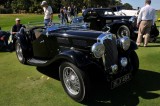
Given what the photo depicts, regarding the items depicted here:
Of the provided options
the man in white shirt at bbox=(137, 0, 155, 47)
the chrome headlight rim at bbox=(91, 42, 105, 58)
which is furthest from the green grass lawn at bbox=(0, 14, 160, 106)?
the man in white shirt at bbox=(137, 0, 155, 47)

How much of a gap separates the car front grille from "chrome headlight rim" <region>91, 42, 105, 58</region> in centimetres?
19

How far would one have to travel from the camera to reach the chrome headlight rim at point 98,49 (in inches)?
203

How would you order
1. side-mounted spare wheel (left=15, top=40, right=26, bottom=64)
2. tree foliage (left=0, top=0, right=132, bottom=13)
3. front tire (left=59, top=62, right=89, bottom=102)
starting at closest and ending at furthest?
1. front tire (left=59, top=62, right=89, bottom=102)
2. side-mounted spare wheel (left=15, top=40, right=26, bottom=64)
3. tree foliage (left=0, top=0, right=132, bottom=13)

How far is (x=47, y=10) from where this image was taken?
1145cm

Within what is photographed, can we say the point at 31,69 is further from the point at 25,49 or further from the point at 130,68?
the point at 130,68

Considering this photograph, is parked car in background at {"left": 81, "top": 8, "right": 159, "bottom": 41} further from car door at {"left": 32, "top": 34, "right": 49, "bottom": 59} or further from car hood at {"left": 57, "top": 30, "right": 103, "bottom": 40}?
car hood at {"left": 57, "top": 30, "right": 103, "bottom": 40}

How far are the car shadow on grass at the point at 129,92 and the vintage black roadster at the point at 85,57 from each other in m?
0.26

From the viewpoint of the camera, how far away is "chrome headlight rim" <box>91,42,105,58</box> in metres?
5.15

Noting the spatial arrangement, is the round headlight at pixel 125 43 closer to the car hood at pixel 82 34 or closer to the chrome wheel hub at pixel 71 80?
the car hood at pixel 82 34

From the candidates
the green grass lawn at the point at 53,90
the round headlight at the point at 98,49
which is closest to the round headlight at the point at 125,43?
the round headlight at the point at 98,49

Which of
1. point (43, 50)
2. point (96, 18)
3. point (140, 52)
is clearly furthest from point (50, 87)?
point (96, 18)

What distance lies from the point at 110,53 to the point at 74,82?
960mm

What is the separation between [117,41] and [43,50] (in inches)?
79.2

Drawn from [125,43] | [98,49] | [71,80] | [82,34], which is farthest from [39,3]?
[98,49]
